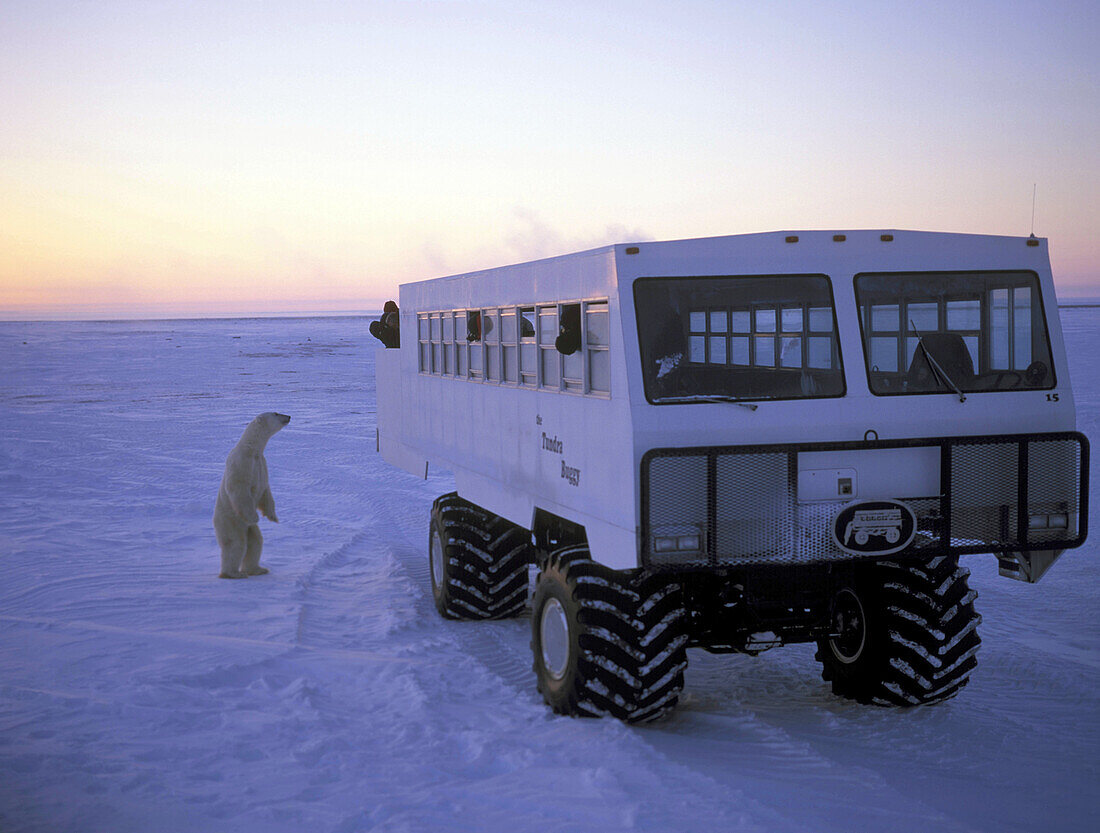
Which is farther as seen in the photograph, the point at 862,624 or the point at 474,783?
the point at 862,624

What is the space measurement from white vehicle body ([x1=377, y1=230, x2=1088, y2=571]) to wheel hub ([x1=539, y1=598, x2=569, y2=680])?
591mm

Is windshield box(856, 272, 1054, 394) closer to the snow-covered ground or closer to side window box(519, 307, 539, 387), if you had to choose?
the snow-covered ground

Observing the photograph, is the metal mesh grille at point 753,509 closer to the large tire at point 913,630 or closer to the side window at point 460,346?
the large tire at point 913,630

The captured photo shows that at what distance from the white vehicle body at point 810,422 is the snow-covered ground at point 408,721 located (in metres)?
1.16

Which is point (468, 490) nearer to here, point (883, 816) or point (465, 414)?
point (465, 414)

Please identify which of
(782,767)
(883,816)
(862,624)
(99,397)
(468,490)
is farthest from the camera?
(99,397)

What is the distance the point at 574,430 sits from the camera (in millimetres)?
6590

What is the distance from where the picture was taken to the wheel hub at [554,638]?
6.50 meters

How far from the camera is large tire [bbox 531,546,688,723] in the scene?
239 inches

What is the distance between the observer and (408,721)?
6395 millimetres

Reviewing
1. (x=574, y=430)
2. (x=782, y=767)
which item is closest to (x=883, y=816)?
(x=782, y=767)

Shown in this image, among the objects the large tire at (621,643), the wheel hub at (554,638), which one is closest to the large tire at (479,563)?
the wheel hub at (554,638)

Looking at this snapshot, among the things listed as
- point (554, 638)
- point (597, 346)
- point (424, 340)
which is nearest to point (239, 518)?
point (424, 340)

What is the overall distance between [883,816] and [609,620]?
1.79 meters
